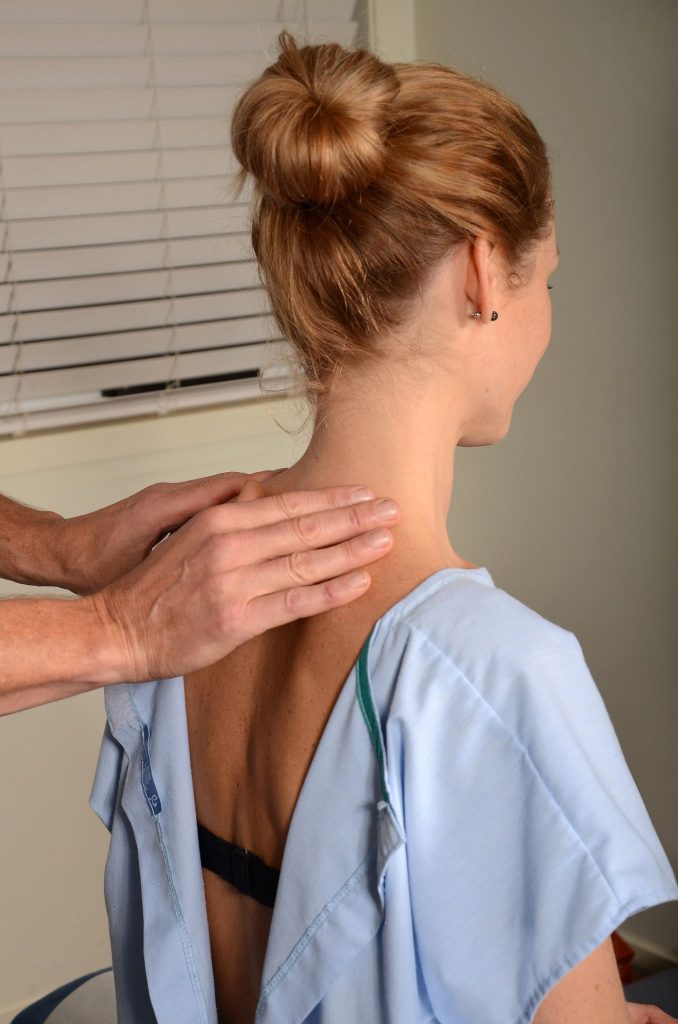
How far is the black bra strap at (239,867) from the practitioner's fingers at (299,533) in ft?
0.87

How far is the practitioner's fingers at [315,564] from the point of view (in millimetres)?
909

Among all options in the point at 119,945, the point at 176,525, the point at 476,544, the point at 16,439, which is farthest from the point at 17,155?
the point at 119,945

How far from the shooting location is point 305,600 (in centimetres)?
91

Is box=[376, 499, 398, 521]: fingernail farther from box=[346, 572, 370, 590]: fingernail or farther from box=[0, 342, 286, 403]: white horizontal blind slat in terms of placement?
box=[0, 342, 286, 403]: white horizontal blind slat

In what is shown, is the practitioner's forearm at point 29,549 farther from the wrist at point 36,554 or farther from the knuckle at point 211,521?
the knuckle at point 211,521

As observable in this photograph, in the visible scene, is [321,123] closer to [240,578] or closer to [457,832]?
[240,578]

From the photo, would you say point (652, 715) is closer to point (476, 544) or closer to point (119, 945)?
point (476, 544)

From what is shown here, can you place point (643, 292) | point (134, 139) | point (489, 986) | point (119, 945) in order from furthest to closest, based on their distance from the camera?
1. point (134, 139)
2. point (643, 292)
3. point (119, 945)
4. point (489, 986)

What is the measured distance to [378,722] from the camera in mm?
846

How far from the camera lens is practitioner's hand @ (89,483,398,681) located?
91 centimetres

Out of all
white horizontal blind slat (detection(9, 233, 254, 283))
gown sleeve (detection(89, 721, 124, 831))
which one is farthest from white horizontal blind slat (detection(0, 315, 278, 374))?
gown sleeve (detection(89, 721, 124, 831))

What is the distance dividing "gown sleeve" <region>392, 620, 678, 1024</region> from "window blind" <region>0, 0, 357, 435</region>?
57.0 inches

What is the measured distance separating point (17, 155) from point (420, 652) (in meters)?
1.54

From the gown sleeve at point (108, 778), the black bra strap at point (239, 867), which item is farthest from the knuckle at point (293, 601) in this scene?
the gown sleeve at point (108, 778)
